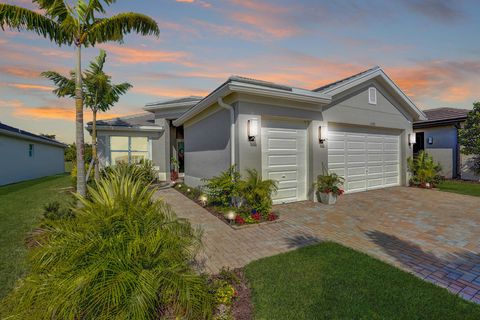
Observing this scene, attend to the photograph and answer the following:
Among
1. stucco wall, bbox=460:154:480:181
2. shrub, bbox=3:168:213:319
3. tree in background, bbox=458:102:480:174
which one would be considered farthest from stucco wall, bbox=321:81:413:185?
shrub, bbox=3:168:213:319

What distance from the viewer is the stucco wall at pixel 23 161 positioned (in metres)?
14.1

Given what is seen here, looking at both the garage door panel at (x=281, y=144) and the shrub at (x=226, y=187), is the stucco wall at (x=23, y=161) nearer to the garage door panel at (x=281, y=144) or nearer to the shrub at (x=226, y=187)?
the shrub at (x=226, y=187)

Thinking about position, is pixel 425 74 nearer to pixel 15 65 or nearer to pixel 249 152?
pixel 249 152

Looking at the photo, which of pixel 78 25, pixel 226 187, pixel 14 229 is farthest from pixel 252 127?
pixel 14 229

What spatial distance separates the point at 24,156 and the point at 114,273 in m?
21.2

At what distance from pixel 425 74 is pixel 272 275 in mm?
13278

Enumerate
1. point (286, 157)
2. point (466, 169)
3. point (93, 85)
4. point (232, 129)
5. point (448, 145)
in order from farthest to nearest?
point (448, 145) < point (466, 169) < point (93, 85) < point (286, 157) < point (232, 129)

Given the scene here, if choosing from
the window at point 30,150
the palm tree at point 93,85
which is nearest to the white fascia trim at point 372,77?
the palm tree at point 93,85

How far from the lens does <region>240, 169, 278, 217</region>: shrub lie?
5.80 metres

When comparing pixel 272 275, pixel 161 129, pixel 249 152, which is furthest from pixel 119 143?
→ pixel 272 275

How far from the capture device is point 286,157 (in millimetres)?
7406

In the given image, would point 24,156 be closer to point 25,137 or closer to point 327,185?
point 25,137

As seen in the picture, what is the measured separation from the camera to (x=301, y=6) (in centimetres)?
739

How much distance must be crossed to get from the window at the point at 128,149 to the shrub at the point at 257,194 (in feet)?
32.7
